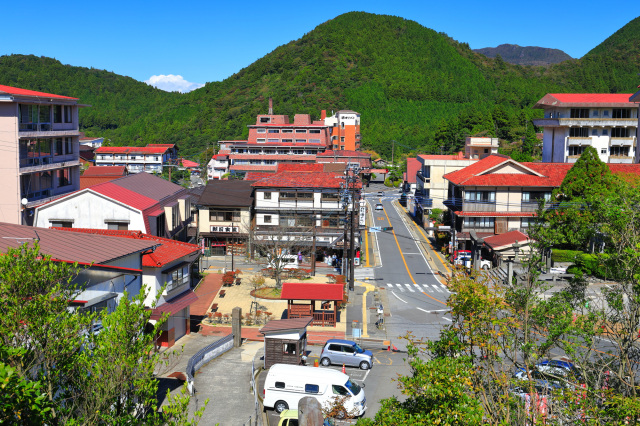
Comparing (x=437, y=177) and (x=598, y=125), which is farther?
(x=437, y=177)

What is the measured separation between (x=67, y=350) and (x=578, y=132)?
59865 millimetres

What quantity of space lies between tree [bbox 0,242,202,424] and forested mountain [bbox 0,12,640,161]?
372 feet

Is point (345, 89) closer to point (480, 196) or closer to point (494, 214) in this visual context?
point (480, 196)

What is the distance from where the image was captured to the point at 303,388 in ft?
64.7

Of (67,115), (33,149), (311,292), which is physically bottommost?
(311,292)

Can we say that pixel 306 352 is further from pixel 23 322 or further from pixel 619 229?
pixel 23 322

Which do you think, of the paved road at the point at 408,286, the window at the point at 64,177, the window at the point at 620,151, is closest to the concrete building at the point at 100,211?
the window at the point at 64,177

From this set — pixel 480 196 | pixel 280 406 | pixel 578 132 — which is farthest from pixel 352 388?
pixel 578 132

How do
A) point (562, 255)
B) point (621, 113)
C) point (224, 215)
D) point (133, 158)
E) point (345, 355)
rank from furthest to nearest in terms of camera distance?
point (133, 158), point (621, 113), point (224, 215), point (562, 255), point (345, 355)

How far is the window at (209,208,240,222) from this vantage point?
48125 millimetres

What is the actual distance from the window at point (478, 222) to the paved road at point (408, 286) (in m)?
4.62

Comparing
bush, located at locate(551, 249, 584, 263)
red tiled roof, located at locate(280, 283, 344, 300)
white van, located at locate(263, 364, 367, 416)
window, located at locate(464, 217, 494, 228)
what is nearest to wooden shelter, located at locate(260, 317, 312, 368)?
white van, located at locate(263, 364, 367, 416)

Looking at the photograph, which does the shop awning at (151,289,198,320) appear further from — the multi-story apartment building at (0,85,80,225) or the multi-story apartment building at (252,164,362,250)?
the multi-story apartment building at (252,164,362,250)

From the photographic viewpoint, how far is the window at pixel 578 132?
59416mm
